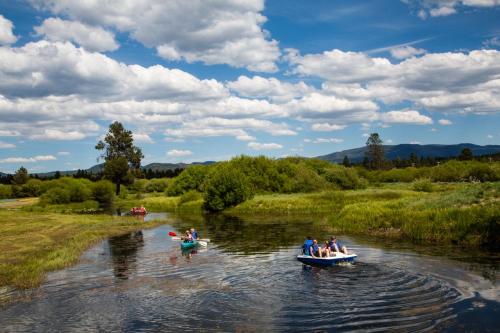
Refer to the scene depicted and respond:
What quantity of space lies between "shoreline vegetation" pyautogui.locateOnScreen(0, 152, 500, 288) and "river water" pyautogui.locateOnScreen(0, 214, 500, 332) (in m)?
4.13

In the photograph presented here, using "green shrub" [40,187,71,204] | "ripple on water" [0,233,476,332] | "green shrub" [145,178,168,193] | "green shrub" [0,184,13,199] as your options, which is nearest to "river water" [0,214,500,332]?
"ripple on water" [0,233,476,332]

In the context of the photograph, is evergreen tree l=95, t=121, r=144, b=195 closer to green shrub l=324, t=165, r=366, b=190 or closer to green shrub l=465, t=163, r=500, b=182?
green shrub l=324, t=165, r=366, b=190

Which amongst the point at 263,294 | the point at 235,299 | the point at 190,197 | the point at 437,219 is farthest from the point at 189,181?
the point at 235,299

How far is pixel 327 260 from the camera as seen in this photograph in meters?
31.5

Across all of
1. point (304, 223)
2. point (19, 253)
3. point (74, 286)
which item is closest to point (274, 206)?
point (304, 223)

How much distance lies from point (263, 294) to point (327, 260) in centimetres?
817

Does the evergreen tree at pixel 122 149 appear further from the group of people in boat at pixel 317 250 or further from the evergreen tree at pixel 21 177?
the group of people in boat at pixel 317 250

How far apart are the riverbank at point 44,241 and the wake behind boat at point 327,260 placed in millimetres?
18116

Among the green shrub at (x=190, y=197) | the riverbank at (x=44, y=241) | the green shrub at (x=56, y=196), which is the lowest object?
the riverbank at (x=44, y=241)

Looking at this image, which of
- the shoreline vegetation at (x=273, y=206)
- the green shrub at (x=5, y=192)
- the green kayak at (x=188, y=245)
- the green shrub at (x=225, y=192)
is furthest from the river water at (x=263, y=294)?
the green shrub at (x=5, y=192)

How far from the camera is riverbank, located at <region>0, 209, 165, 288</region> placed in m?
30.6

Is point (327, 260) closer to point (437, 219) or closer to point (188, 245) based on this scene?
point (188, 245)

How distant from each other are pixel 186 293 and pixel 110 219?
47.6 metres

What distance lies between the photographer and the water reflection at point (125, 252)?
3281 centimetres
